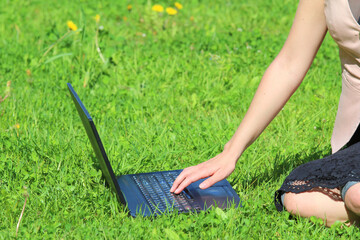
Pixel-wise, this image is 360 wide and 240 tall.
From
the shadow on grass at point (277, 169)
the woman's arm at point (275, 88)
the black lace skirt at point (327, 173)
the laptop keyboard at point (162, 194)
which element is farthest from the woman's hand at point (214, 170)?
the shadow on grass at point (277, 169)

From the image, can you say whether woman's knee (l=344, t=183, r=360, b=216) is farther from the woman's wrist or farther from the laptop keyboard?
the laptop keyboard

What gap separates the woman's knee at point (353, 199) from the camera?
227 cm

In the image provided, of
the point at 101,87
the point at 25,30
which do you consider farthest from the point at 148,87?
the point at 25,30

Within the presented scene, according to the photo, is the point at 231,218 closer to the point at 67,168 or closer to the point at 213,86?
the point at 67,168

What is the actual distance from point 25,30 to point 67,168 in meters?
2.60

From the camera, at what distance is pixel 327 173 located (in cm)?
245

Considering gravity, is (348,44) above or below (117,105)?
above

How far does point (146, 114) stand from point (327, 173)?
1495 mm

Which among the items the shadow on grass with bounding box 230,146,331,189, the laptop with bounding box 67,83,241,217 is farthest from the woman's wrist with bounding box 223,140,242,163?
the shadow on grass with bounding box 230,146,331,189

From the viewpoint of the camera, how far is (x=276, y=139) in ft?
10.9

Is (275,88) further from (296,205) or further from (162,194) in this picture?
(162,194)

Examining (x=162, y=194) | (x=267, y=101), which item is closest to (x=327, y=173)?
(x=267, y=101)

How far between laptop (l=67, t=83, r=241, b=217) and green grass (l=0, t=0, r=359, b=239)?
2.6 inches

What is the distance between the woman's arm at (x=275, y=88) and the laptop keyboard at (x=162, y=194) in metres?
0.09
